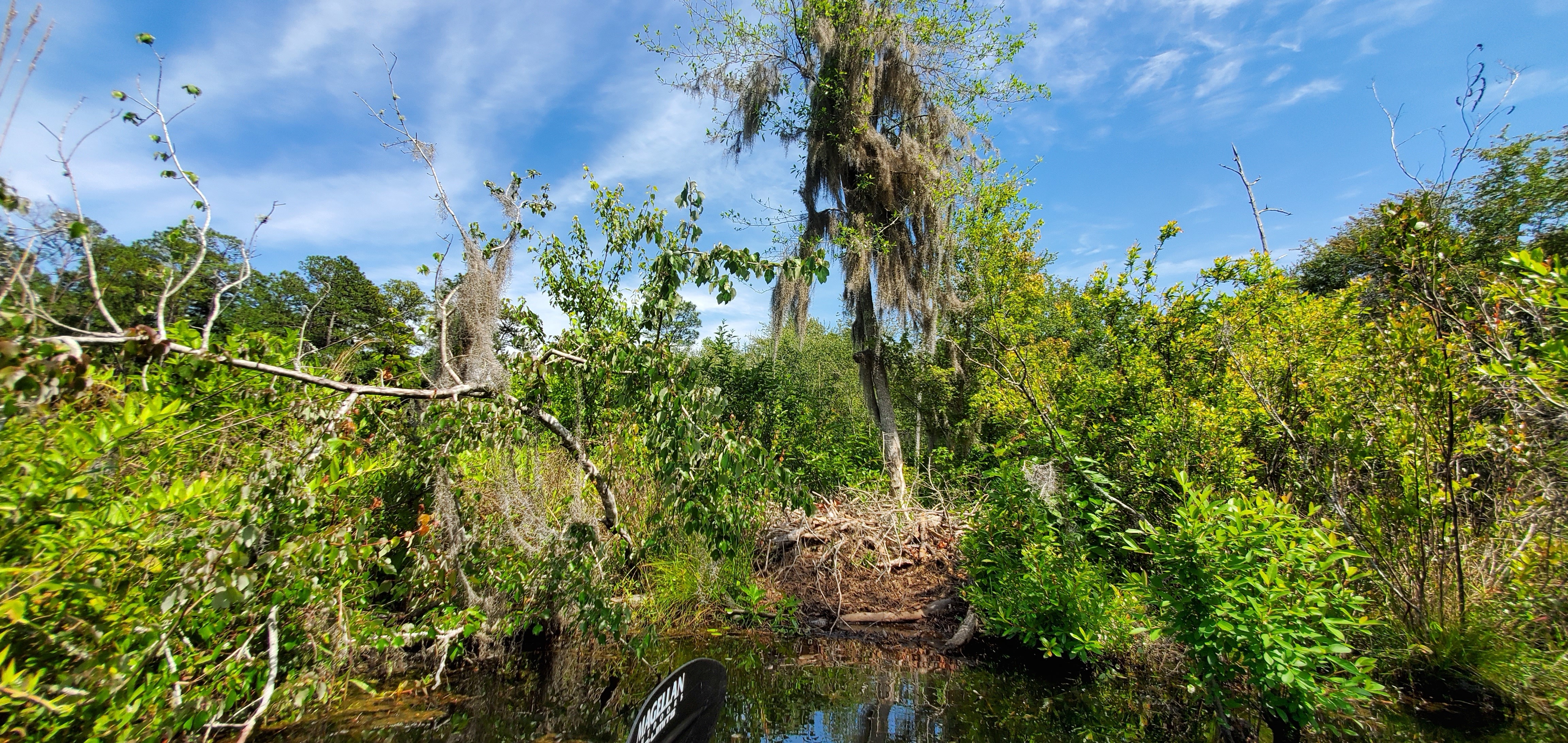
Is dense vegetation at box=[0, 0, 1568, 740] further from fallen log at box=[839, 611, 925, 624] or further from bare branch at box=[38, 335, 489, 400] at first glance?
fallen log at box=[839, 611, 925, 624]

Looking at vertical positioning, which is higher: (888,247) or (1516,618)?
(888,247)

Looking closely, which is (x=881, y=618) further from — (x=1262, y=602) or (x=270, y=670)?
(x=270, y=670)

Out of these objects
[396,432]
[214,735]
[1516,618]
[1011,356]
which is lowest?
[214,735]

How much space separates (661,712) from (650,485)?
4.79 m

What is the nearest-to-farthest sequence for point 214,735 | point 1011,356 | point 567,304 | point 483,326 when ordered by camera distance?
point 214,735
point 483,326
point 567,304
point 1011,356

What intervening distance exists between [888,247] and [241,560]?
9.16 metres

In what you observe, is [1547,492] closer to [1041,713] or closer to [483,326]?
[1041,713]

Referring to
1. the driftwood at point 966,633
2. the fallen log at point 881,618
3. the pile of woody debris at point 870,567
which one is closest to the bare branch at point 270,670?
the pile of woody debris at point 870,567

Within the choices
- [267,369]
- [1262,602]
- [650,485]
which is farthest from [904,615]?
[267,369]

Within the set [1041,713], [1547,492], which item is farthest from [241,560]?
[1547,492]

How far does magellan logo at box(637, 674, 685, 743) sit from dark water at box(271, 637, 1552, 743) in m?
2.42

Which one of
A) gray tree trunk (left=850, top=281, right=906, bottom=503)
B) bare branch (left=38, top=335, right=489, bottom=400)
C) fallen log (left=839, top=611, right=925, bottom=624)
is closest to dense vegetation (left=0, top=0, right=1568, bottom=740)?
bare branch (left=38, top=335, right=489, bottom=400)

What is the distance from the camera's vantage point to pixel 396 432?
12.0 ft

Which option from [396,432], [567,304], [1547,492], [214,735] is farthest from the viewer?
[567,304]
